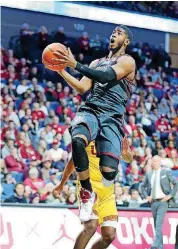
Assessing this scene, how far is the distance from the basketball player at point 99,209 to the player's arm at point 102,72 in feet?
2.30

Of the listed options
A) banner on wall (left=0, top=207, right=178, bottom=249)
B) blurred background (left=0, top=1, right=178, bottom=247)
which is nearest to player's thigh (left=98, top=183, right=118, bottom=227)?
banner on wall (left=0, top=207, right=178, bottom=249)

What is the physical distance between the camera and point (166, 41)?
21172 millimetres

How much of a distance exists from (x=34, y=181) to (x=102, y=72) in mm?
6824

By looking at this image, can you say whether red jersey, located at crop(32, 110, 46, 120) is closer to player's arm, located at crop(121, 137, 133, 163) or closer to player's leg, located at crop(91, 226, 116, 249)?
player's arm, located at crop(121, 137, 133, 163)

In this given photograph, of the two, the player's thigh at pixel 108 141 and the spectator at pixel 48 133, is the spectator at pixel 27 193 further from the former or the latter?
the player's thigh at pixel 108 141

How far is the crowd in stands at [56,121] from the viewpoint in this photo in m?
12.2

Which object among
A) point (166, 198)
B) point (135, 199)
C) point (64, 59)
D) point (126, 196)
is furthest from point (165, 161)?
point (64, 59)

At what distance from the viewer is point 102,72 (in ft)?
18.3

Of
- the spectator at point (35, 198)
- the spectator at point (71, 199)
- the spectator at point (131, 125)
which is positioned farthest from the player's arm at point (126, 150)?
the spectator at point (131, 125)

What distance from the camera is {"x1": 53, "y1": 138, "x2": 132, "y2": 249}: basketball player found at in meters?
6.04

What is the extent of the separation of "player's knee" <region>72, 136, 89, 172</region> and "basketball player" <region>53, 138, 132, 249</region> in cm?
39

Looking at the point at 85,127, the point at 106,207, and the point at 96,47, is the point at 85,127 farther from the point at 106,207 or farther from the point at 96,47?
the point at 96,47

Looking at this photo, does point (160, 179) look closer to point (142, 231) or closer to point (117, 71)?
point (142, 231)

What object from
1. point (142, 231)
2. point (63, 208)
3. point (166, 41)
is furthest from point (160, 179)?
point (166, 41)
